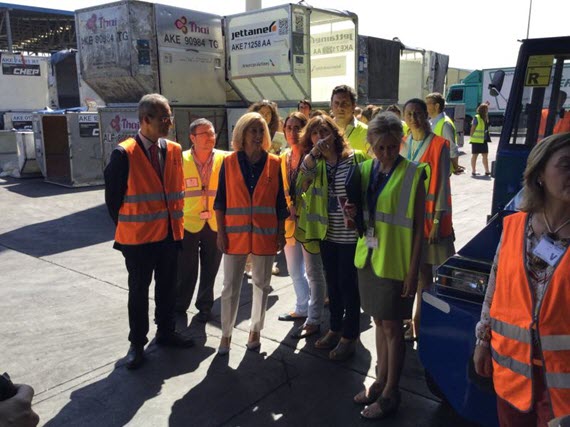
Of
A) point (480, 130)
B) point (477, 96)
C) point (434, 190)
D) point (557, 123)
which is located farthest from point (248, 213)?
point (477, 96)

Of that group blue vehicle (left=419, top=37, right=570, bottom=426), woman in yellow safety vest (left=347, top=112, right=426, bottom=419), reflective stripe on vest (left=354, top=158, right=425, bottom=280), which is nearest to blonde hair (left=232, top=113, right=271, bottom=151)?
woman in yellow safety vest (left=347, top=112, right=426, bottom=419)

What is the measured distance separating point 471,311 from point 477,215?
6602mm

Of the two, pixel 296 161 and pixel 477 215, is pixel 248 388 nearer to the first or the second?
pixel 296 161

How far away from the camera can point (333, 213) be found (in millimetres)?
3688

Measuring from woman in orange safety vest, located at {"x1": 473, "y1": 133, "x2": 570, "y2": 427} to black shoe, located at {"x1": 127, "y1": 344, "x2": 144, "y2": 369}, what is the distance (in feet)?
8.72

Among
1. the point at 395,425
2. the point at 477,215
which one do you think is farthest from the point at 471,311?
the point at 477,215

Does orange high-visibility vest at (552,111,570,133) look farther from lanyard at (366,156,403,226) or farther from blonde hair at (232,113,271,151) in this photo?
blonde hair at (232,113,271,151)

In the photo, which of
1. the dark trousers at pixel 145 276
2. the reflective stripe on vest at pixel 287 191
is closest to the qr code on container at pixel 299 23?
the reflective stripe on vest at pixel 287 191

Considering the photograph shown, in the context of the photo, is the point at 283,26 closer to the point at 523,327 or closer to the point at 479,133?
the point at 479,133

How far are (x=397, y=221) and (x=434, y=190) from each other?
1074 mm

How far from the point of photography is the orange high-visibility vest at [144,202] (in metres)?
3.66

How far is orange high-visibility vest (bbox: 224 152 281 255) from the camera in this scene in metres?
3.78

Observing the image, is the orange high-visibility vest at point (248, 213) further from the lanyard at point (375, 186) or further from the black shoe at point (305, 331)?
the lanyard at point (375, 186)

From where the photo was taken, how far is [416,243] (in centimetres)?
290
